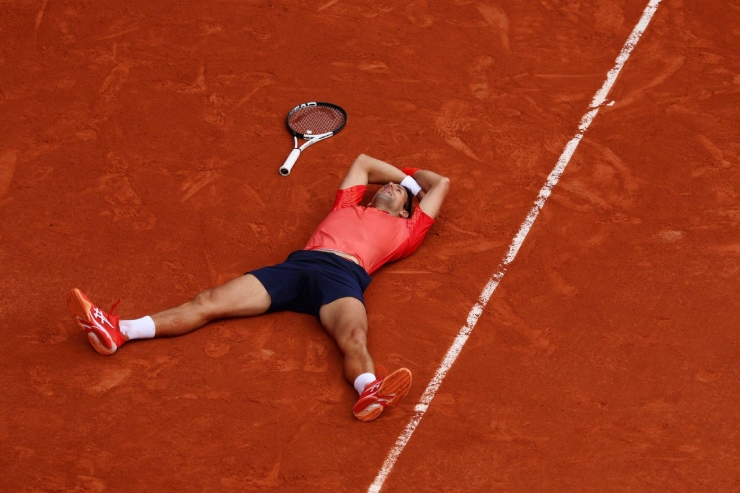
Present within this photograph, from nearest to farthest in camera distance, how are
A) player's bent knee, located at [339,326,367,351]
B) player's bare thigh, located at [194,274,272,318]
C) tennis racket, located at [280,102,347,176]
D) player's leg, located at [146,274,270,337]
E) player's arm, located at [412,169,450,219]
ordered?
player's bent knee, located at [339,326,367,351], player's leg, located at [146,274,270,337], player's bare thigh, located at [194,274,272,318], player's arm, located at [412,169,450,219], tennis racket, located at [280,102,347,176]

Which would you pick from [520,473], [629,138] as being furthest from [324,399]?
[629,138]

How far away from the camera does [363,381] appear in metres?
7.43

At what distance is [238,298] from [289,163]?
2.07 metres

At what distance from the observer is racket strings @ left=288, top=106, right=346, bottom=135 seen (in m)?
10.2

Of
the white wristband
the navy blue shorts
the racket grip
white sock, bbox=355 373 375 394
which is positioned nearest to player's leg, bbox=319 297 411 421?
white sock, bbox=355 373 375 394

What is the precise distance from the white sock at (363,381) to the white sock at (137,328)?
1.78 meters

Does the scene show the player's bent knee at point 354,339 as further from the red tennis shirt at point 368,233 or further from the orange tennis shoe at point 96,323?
the orange tennis shoe at point 96,323

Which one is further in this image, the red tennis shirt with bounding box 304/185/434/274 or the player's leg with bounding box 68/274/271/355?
the red tennis shirt with bounding box 304/185/434/274

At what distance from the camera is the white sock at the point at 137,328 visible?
7828 mm

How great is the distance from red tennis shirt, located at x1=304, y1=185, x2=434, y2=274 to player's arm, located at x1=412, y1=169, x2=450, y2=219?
79 millimetres

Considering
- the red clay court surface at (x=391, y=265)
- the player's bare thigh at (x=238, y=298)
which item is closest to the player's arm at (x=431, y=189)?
the red clay court surface at (x=391, y=265)

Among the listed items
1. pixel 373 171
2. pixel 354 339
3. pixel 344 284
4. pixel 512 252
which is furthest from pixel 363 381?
pixel 373 171

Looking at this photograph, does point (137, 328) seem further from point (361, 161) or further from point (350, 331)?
point (361, 161)

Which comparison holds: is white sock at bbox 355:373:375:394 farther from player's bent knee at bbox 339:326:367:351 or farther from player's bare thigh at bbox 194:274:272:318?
player's bare thigh at bbox 194:274:272:318
